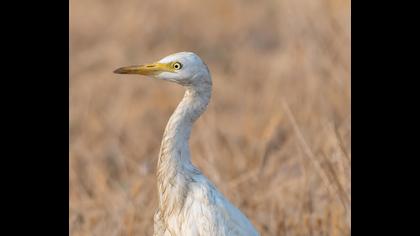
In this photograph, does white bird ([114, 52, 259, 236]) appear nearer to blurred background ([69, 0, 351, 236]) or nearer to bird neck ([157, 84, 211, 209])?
bird neck ([157, 84, 211, 209])

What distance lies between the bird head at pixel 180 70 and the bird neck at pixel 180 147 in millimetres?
51

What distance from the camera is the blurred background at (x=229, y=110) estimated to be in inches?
227

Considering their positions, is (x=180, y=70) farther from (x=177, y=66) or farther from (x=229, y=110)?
(x=229, y=110)

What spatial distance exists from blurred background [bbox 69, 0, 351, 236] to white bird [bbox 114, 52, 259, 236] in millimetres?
968

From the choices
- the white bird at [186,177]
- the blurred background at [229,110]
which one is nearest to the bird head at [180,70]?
the white bird at [186,177]

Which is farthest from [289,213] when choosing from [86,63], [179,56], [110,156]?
[86,63]

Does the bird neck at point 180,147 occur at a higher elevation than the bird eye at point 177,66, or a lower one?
lower

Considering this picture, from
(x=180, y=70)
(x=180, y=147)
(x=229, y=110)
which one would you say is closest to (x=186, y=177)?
(x=180, y=147)

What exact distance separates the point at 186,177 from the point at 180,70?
416mm

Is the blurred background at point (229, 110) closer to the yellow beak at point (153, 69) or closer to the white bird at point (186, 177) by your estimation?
the white bird at point (186, 177)

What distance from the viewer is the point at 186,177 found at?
4.31 m

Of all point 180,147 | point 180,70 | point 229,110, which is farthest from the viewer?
point 229,110

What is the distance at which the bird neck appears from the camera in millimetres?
4273
